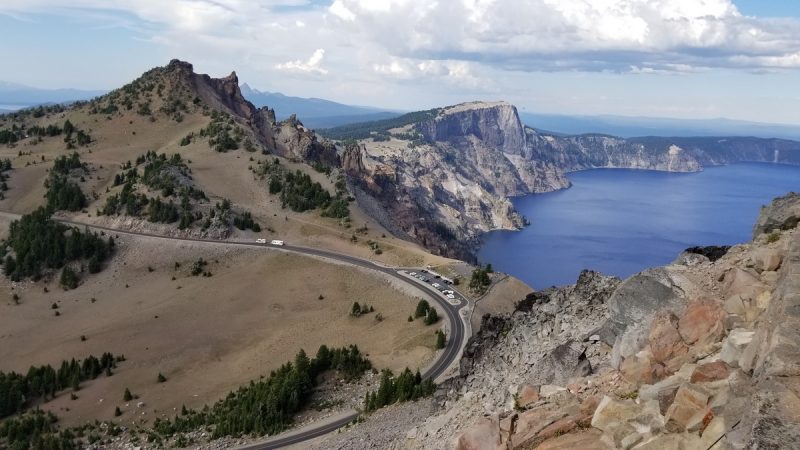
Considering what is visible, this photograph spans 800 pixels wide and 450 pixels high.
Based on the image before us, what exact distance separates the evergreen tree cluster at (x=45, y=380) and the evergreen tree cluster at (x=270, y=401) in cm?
1457

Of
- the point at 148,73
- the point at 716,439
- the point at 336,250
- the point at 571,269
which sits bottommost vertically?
the point at 571,269

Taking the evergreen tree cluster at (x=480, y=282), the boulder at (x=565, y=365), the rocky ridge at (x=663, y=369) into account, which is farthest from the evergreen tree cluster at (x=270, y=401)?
the boulder at (x=565, y=365)

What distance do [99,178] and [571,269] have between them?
11617 centimetres

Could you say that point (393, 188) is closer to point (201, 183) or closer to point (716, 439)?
point (201, 183)

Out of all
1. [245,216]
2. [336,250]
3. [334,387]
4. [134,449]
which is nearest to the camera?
[134,449]

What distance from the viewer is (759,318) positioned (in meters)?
16.3

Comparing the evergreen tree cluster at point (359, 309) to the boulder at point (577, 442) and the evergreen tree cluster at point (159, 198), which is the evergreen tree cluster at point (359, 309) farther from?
the boulder at point (577, 442)

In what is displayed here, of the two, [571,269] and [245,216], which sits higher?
[245,216]

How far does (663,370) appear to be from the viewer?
1675 centimetres

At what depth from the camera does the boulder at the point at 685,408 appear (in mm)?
13273

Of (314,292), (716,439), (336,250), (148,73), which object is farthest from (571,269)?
(716,439)

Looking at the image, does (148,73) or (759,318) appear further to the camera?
(148,73)

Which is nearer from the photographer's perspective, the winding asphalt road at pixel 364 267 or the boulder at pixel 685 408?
the boulder at pixel 685 408

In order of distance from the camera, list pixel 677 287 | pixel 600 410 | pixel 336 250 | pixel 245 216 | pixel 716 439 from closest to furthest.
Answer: pixel 716 439, pixel 600 410, pixel 677 287, pixel 336 250, pixel 245 216
